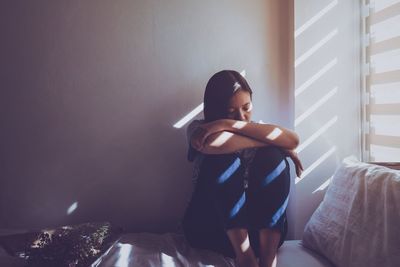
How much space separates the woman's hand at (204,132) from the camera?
128cm

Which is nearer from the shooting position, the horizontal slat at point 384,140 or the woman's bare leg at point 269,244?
the woman's bare leg at point 269,244

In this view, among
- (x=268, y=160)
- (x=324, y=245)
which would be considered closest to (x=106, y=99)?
(x=268, y=160)

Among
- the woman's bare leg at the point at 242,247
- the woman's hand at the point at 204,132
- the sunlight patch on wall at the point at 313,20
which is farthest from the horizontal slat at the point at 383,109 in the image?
the woman's bare leg at the point at 242,247

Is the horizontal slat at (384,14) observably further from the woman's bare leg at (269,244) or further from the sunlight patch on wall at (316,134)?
the woman's bare leg at (269,244)

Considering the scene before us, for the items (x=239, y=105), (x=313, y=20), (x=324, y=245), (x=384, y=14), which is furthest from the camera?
(x=313, y=20)

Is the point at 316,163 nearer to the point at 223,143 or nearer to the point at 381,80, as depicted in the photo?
the point at 381,80

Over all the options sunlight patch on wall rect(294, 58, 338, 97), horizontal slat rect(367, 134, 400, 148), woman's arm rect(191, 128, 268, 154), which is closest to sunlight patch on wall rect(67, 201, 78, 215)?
woman's arm rect(191, 128, 268, 154)

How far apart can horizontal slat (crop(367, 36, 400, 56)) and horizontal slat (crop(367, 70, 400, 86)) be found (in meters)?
0.10

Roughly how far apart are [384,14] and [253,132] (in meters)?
0.87

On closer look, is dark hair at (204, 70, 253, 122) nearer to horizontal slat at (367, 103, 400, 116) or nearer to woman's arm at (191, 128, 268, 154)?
woman's arm at (191, 128, 268, 154)

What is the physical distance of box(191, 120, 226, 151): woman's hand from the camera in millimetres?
1275

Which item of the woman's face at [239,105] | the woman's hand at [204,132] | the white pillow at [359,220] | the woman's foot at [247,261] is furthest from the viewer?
the woman's face at [239,105]

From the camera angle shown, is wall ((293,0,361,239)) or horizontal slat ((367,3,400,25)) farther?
wall ((293,0,361,239))

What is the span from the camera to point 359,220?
1167 millimetres
